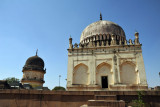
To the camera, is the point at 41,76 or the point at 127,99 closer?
the point at 127,99

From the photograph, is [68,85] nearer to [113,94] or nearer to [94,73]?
[94,73]

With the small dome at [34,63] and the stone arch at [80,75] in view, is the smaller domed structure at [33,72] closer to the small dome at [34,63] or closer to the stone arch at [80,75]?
the small dome at [34,63]

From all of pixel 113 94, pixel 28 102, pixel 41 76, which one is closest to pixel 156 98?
pixel 113 94

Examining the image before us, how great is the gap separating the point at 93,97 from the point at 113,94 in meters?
1.01

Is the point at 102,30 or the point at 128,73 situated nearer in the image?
the point at 128,73

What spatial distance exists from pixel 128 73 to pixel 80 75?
4993 mm

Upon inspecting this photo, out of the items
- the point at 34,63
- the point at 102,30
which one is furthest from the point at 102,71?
the point at 34,63

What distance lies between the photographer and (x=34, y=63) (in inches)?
1073

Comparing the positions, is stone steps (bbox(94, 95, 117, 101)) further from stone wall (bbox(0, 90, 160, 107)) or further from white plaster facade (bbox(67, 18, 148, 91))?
white plaster facade (bbox(67, 18, 148, 91))

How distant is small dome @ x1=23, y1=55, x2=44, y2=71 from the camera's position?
2645 cm

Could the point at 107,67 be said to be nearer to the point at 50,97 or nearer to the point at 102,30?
the point at 102,30

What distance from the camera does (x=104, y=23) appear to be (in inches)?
709

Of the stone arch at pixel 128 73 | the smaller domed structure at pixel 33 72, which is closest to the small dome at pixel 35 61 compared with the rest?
the smaller domed structure at pixel 33 72

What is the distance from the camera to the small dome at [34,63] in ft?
86.8
